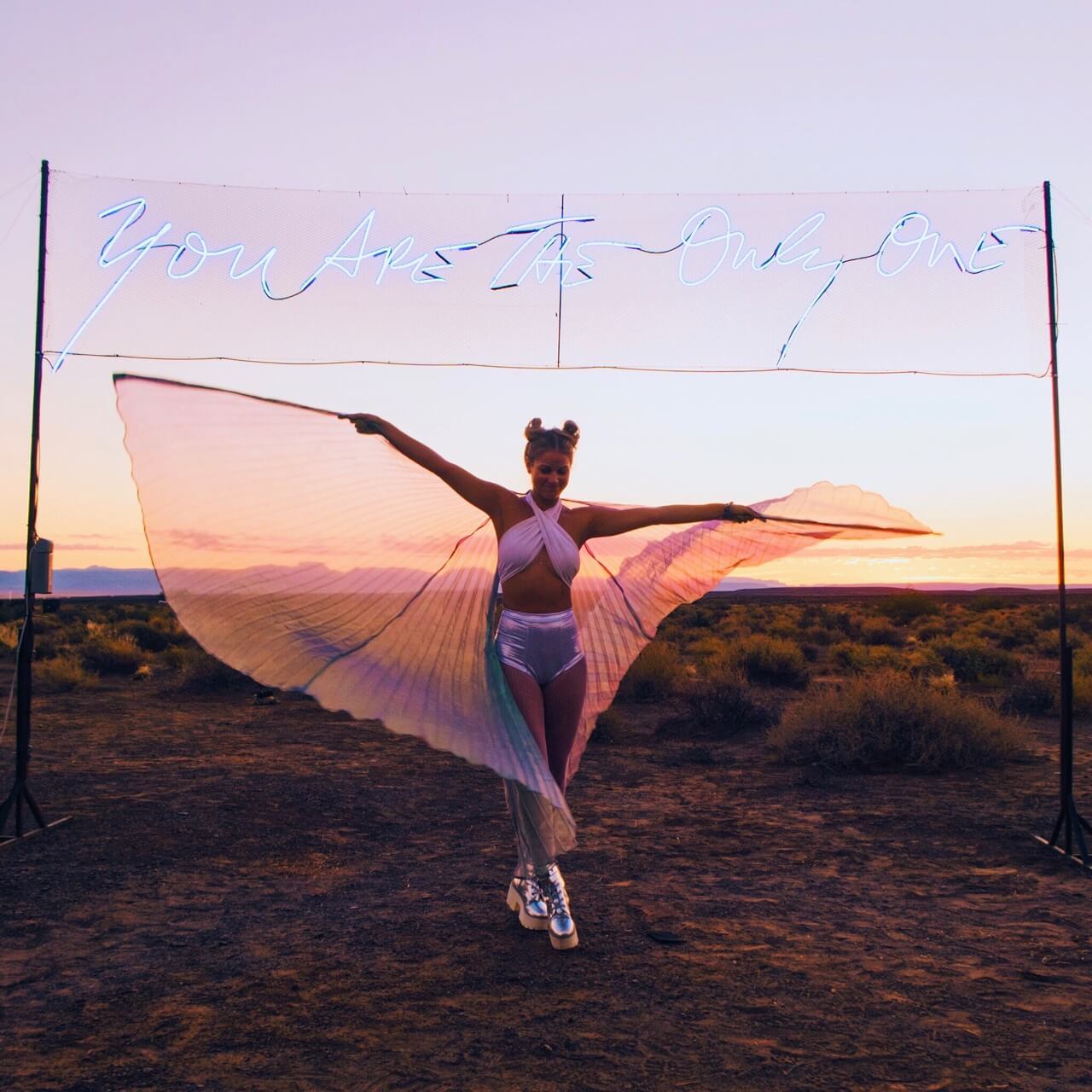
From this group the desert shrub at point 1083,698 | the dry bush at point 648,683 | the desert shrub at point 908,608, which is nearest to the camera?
the desert shrub at point 1083,698

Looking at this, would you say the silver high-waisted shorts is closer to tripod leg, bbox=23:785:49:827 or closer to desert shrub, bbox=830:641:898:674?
tripod leg, bbox=23:785:49:827

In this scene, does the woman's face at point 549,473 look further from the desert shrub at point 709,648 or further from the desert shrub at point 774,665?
the desert shrub at point 709,648

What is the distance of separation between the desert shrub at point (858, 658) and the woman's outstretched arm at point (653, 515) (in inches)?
566

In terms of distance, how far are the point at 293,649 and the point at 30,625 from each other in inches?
120

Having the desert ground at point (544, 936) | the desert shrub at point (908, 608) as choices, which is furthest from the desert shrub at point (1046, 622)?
the desert ground at point (544, 936)

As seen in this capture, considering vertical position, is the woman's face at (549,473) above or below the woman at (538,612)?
above

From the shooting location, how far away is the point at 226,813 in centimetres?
777

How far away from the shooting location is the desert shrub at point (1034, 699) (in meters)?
13.8

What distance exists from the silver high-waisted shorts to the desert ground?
1288mm

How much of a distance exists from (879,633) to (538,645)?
2816 cm

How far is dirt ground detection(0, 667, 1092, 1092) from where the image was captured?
3469mm

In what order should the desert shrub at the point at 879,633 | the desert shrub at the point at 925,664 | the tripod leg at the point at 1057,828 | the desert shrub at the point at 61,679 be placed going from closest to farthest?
1. the tripod leg at the point at 1057,828
2. the desert shrub at the point at 61,679
3. the desert shrub at the point at 925,664
4. the desert shrub at the point at 879,633

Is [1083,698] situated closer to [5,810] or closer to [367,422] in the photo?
[367,422]

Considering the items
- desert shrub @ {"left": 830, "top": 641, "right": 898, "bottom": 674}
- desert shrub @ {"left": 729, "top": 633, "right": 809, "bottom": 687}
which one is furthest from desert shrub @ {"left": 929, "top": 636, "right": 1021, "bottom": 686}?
desert shrub @ {"left": 729, "top": 633, "right": 809, "bottom": 687}
